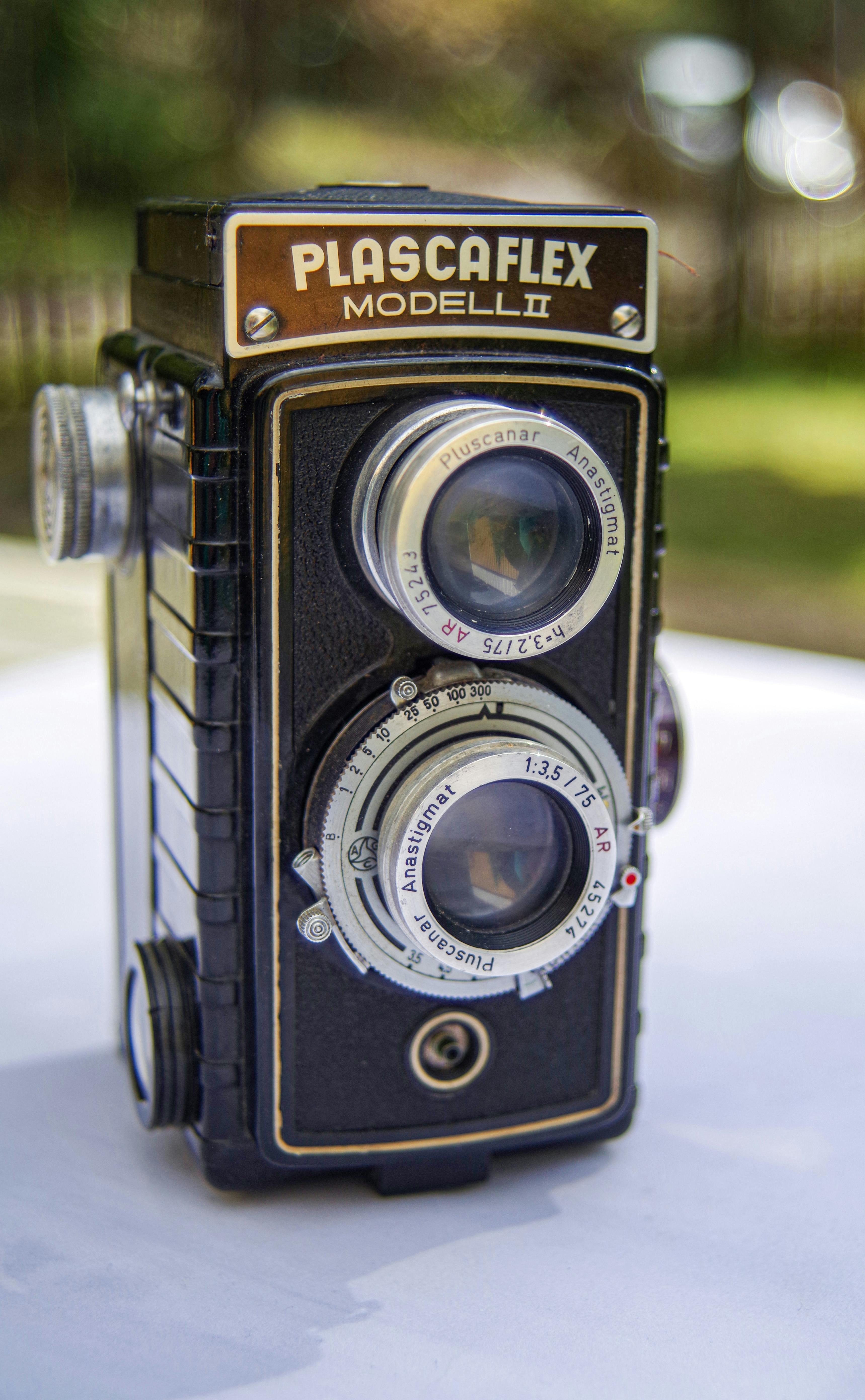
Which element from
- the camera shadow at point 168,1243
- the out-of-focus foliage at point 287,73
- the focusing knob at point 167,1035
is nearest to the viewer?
the camera shadow at point 168,1243

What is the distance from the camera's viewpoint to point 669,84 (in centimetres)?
436

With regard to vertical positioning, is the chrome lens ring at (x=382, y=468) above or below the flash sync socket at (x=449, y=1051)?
above

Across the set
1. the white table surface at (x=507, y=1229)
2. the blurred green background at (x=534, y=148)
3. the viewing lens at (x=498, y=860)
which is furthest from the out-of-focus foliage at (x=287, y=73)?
the viewing lens at (x=498, y=860)

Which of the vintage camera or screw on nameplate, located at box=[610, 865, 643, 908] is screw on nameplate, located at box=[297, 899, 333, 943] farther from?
screw on nameplate, located at box=[610, 865, 643, 908]

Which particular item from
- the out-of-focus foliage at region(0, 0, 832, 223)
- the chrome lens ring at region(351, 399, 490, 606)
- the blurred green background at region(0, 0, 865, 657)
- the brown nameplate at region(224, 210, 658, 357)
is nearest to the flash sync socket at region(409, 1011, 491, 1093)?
the chrome lens ring at region(351, 399, 490, 606)

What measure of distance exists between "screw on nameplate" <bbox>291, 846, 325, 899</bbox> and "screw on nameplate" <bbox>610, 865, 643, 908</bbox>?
0.14m

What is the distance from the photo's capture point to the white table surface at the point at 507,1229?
535 mm

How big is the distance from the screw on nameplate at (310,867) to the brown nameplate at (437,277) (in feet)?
0.69

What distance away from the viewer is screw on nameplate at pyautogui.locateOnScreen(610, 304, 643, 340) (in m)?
0.61

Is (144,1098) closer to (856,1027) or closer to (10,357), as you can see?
(856,1027)

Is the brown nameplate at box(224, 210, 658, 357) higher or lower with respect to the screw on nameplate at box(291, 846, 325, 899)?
higher

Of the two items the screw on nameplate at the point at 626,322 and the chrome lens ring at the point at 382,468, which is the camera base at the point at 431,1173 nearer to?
the chrome lens ring at the point at 382,468

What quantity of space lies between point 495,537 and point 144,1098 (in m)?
0.32

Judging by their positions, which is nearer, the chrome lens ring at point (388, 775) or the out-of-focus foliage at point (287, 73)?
the chrome lens ring at point (388, 775)
